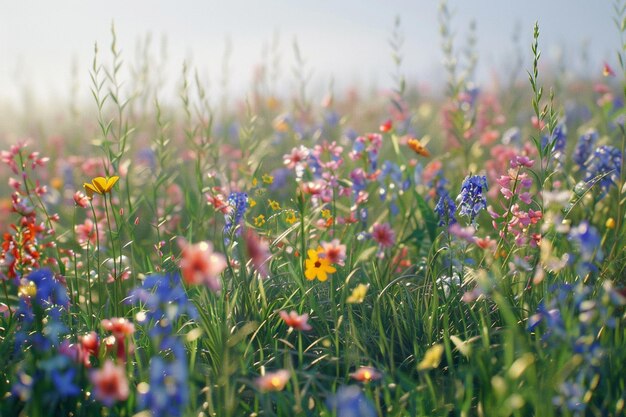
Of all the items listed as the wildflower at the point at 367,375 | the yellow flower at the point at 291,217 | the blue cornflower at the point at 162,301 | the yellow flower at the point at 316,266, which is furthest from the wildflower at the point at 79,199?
the wildflower at the point at 367,375

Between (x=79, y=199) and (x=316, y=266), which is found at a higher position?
(x=79, y=199)

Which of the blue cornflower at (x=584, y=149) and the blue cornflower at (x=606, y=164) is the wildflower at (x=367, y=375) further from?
the blue cornflower at (x=584, y=149)

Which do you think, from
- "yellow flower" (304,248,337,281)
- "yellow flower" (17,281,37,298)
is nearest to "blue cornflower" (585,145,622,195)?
"yellow flower" (304,248,337,281)

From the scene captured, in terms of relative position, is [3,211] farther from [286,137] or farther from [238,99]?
[238,99]

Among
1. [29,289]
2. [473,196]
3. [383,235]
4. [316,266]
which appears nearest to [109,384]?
[316,266]

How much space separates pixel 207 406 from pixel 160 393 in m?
0.42

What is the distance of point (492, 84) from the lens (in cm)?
866

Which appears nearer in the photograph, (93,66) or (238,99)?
(93,66)

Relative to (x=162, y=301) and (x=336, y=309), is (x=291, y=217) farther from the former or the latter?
(x=162, y=301)

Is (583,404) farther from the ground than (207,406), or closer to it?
farther from the ground

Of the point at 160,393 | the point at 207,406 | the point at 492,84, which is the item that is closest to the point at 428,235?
the point at 207,406

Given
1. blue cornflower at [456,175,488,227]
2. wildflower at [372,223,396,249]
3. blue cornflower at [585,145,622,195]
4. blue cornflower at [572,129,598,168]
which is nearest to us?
blue cornflower at [456,175,488,227]

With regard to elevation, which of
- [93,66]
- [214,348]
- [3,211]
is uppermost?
[93,66]

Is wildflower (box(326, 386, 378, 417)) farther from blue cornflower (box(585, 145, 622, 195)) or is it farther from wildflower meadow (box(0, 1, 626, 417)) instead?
blue cornflower (box(585, 145, 622, 195))
